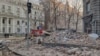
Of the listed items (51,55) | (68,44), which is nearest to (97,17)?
(68,44)

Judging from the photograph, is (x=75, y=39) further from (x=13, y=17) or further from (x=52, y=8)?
(x=13, y=17)

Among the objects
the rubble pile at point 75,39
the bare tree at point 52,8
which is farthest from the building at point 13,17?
the rubble pile at point 75,39

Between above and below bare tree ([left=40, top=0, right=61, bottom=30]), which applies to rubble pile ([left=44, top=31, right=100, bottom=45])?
below

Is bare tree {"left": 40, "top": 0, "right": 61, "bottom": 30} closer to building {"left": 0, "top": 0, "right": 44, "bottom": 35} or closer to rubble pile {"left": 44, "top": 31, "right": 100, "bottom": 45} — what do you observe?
building {"left": 0, "top": 0, "right": 44, "bottom": 35}

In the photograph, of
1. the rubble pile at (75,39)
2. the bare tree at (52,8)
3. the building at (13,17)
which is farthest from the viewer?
the building at (13,17)

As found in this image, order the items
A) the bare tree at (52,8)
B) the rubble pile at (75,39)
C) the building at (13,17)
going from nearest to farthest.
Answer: the rubble pile at (75,39) → the bare tree at (52,8) → the building at (13,17)

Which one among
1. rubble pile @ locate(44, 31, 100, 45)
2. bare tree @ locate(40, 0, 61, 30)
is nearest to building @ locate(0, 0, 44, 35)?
bare tree @ locate(40, 0, 61, 30)

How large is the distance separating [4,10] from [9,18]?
2.97 meters

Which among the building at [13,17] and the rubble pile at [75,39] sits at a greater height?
the building at [13,17]

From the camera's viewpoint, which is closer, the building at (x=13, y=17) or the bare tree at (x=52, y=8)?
the bare tree at (x=52, y=8)

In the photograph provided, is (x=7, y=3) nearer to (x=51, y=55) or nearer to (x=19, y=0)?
(x=19, y=0)

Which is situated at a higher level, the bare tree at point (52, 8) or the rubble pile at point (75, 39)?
the bare tree at point (52, 8)

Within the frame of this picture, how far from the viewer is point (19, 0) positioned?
209 feet

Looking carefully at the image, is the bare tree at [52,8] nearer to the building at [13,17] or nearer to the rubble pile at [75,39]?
the building at [13,17]
